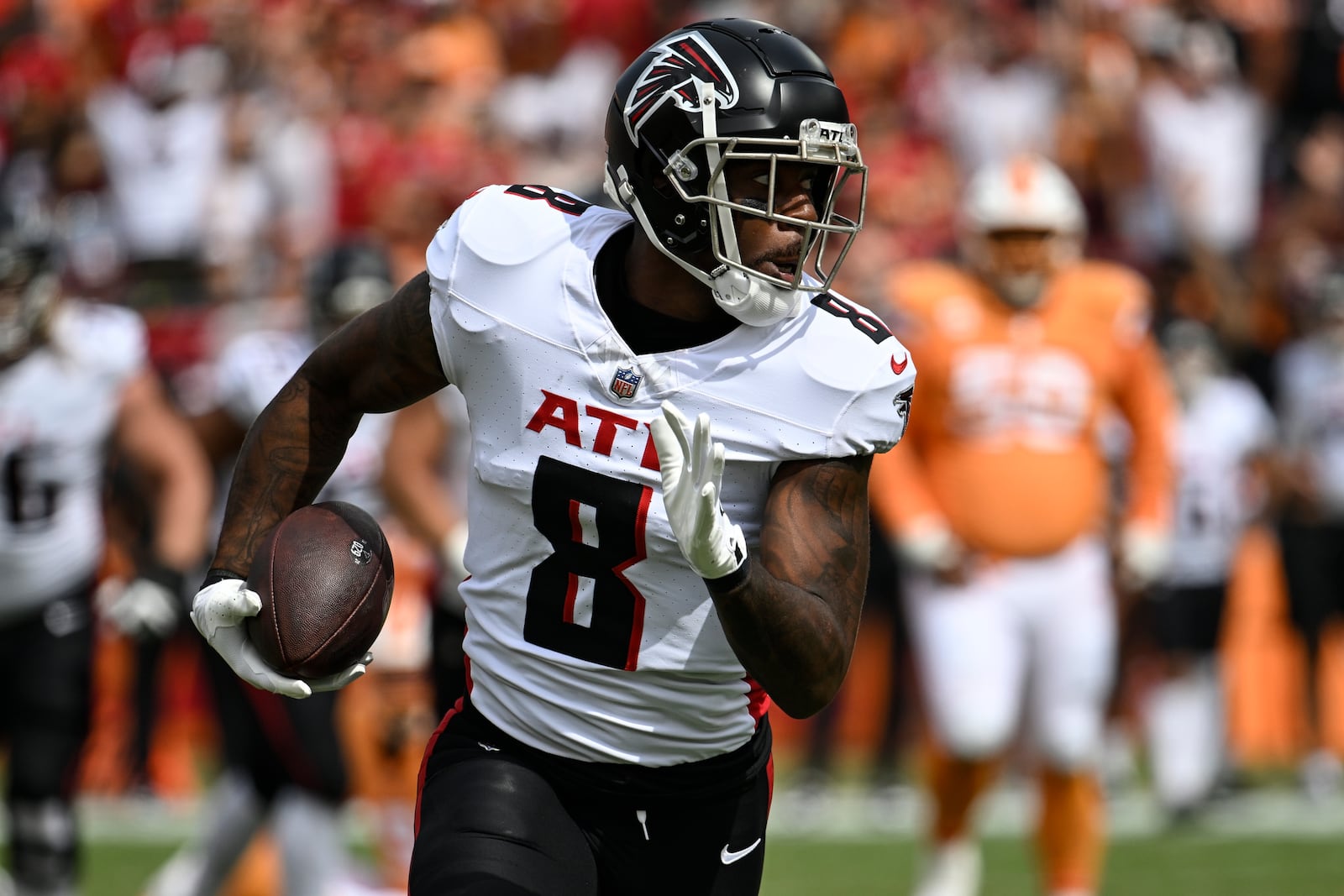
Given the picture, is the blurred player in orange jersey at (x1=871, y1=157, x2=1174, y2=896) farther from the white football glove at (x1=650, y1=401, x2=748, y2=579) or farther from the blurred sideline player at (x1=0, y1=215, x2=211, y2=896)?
the white football glove at (x1=650, y1=401, x2=748, y2=579)

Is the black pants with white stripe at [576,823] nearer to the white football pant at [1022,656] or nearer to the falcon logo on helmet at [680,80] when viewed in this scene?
the falcon logo on helmet at [680,80]

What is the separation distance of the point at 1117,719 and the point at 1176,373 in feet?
5.13

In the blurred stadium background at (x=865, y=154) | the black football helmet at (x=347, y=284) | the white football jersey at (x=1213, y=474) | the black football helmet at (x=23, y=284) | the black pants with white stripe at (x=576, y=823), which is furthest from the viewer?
the blurred stadium background at (x=865, y=154)

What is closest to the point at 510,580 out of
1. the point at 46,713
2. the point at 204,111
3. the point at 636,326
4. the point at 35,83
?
the point at 636,326

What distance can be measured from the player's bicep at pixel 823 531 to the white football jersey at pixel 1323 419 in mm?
5803

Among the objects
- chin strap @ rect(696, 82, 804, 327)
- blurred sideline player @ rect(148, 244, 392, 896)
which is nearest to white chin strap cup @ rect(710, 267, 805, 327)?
chin strap @ rect(696, 82, 804, 327)

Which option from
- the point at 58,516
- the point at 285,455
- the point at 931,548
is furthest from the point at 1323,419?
the point at 285,455

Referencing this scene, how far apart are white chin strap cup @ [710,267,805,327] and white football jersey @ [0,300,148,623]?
2686 mm

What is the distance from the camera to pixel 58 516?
16.0 feet

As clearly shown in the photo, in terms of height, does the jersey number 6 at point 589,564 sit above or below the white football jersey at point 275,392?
above

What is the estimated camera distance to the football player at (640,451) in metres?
2.66

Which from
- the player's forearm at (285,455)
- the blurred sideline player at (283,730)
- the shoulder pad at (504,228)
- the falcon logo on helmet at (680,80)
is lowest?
the blurred sideline player at (283,730)

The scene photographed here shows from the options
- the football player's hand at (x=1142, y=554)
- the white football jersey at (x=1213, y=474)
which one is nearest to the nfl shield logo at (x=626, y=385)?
the football player's hand at (x=1142, y=554)

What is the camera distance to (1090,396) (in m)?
5.55
